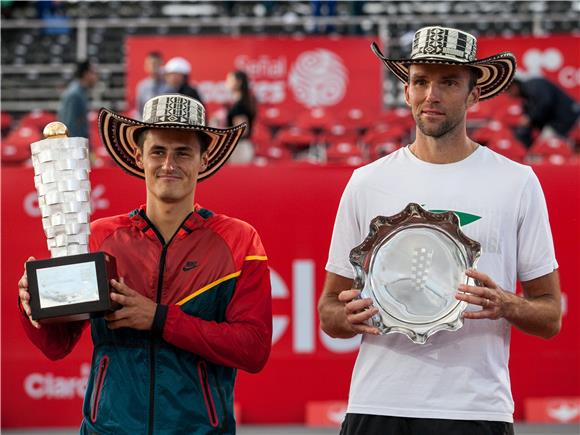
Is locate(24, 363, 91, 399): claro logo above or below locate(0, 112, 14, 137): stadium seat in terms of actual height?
below

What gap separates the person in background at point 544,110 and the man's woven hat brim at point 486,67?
29.4 feet

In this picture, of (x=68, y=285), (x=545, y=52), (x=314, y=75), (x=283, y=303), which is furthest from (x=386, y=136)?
(x=68, y=285)

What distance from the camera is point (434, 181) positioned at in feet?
11.8

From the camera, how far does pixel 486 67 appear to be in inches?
145

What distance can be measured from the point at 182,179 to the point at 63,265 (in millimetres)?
488

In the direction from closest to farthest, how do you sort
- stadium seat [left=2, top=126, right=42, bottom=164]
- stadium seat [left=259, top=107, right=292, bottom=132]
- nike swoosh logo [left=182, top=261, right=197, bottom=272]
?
1. nike swoosh logo [left=182, top=261, right=197, bottom=272]
2. stadium seat [left=2, top=126, right=42, bottom=164]
3. stadium seat [left=259, top=107, right=292, bottom=132]

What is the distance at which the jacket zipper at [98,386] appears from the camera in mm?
3529

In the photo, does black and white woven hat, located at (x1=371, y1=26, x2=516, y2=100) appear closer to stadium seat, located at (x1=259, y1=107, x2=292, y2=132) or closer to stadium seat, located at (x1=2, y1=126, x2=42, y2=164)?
stadium seat, located at (x1=2, y1=126, x2=42, y2=164)

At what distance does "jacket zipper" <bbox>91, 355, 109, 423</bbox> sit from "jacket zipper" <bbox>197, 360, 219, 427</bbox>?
29cm

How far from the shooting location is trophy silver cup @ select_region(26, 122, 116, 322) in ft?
11.2

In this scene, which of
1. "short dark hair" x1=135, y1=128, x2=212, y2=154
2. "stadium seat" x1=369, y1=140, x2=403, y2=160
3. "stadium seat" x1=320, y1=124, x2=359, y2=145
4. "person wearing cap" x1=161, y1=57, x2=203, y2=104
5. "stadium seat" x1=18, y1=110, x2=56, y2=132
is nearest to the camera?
"short dark hair" x1=135, y1=128, x2=212, y2=154

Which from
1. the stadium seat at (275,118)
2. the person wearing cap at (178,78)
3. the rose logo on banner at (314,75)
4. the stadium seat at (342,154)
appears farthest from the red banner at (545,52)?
the person wearing cap at (178,78)

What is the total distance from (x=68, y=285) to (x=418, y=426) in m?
1.12

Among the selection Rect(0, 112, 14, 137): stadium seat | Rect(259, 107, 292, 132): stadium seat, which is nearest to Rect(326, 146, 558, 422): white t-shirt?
Rect(259, 107, 292, 132): stadium seat
